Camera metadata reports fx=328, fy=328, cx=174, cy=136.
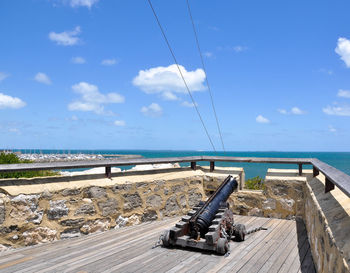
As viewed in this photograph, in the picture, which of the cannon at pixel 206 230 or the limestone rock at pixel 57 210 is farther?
the limestone rock at pixel 57 210

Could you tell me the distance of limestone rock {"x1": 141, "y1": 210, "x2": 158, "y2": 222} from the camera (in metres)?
5.96

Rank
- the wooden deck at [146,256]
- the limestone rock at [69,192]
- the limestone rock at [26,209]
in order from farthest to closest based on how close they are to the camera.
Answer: the limestone rock at [69,192] → the limestone rock at [26,209] → the wooden deck at [146,256]

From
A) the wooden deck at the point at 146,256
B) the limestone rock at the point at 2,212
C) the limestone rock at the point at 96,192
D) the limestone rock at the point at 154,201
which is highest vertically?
the limestone rock at the point at 96,192

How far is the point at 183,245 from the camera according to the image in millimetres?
4430

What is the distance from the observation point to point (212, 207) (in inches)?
185

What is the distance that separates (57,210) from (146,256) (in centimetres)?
→ 155

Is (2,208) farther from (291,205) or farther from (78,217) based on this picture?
(291,205)

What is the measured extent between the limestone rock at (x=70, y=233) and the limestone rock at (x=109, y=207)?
0.50 m

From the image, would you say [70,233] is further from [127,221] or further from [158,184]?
[158,184]

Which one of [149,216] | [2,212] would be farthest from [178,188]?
[2,212]

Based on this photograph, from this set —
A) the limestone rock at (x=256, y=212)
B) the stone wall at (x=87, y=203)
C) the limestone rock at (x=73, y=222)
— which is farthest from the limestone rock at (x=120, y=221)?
the limestone rock at (x=256, y=212)

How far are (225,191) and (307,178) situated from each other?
7.21 feet

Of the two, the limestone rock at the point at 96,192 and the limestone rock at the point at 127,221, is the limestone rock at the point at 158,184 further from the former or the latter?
the limestone rock at the point at 96,192

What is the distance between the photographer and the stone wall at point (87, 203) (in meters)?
4.42
